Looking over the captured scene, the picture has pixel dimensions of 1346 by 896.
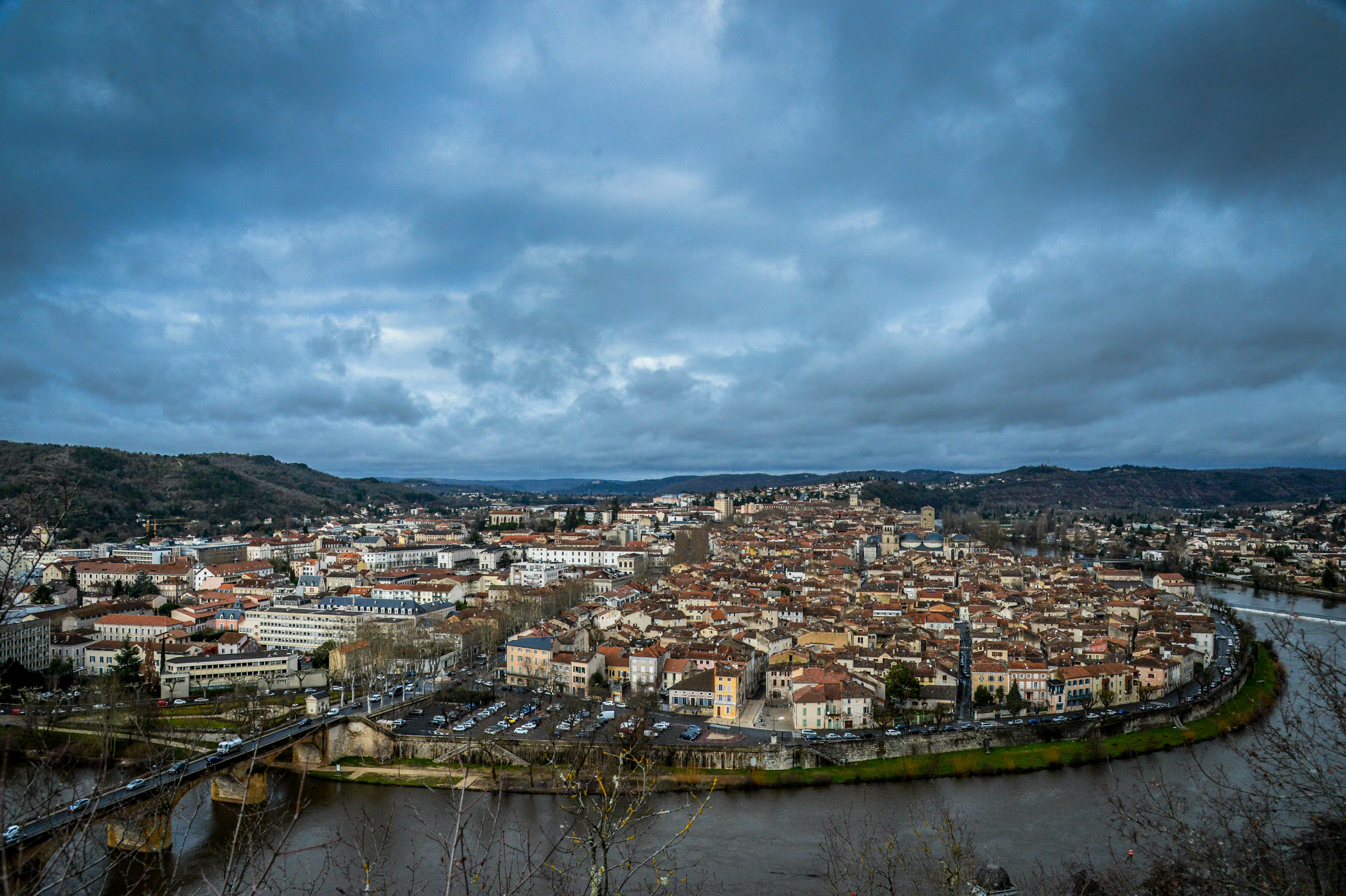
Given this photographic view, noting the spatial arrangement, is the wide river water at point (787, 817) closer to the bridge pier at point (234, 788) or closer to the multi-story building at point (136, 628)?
the bridge pier at point (234, 788)

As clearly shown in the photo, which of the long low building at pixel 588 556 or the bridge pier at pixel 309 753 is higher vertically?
the long low building at pixel 588 556

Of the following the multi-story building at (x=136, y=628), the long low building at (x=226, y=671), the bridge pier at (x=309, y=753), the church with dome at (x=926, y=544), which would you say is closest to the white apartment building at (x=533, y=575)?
the multi-story building at (x=136, y=628)

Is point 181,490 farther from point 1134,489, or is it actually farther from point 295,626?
point 1134,489

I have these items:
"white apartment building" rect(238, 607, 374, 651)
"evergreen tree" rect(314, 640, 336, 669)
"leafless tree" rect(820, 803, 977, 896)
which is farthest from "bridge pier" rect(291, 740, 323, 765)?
"leafless tree" rect(820, 803, 977, 896)

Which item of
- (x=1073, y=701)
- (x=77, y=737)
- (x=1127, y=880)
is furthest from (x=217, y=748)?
(x=1073, y=701)

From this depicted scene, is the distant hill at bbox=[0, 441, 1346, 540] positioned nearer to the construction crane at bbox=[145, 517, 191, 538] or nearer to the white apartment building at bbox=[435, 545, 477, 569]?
the construction crane at bbox=[145, 517, 191, 538]
